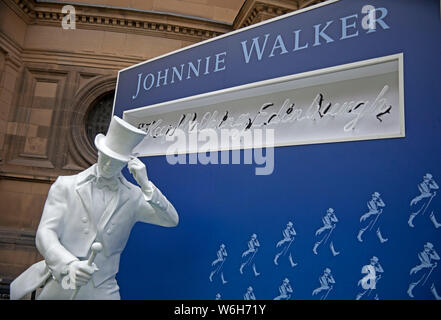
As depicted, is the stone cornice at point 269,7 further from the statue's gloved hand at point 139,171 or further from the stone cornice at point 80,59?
the statue's gloved hand at point 139,171

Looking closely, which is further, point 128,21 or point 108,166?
point 128,21

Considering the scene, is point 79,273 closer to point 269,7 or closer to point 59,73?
point 269,7

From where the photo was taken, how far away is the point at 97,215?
290 cm

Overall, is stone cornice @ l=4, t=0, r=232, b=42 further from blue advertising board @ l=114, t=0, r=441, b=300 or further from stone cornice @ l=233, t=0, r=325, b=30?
blue advertising board @ l=114, t=0, r=441, b=300

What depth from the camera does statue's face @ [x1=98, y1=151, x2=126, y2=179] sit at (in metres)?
2.79

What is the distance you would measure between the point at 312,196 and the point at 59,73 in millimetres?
7497

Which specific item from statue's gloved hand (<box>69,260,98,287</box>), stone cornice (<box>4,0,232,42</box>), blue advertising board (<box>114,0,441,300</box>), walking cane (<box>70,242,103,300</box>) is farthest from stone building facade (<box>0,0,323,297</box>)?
statue's gloved hand (<box>69,260,98,287</box>)

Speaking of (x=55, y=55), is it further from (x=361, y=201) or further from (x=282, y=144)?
(x=361, y=201)

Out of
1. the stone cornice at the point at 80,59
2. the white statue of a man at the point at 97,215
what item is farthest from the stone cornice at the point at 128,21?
the white statue of a man at the point at 97,215

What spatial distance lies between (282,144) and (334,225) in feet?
2.92

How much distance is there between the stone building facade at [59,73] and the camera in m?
7.96

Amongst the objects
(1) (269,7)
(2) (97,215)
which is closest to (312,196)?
(2) (97,215)

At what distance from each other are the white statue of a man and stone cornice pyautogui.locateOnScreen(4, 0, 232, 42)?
6.37 metres
